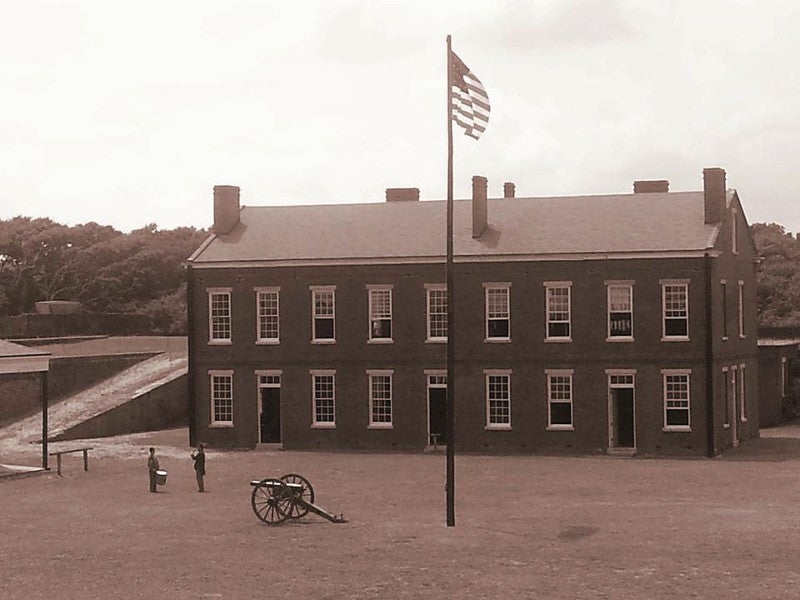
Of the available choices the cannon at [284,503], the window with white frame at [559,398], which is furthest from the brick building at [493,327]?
the cannon at [284,503]

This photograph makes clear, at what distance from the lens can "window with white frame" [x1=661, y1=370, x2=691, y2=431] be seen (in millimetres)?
38562

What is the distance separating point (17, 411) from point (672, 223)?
26.2 meters

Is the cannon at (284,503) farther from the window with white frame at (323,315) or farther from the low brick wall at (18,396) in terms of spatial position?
the low brick wall at (18,396)

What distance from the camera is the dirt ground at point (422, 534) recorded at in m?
17.9

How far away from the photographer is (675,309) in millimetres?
38812

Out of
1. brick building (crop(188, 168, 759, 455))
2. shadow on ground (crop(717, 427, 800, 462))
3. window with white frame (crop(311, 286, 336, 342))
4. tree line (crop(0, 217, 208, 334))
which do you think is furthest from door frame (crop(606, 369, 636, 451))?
tree line (crop(0, 217, 208, 334))

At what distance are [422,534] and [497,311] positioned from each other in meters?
18.6

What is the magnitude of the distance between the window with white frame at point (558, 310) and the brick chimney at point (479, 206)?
11.0 ft

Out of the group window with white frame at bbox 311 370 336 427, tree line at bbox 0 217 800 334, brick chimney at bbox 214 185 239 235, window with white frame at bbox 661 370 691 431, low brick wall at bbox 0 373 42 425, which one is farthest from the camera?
tree line at bbox 0 217 800 334

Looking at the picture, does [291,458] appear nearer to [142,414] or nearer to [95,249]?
[142,414]

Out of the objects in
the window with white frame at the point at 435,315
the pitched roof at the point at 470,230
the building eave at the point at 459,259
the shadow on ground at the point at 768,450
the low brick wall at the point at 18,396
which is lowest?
the shadow on ground at the point at 768,450

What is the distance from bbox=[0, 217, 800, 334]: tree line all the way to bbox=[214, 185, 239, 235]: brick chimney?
108 ft

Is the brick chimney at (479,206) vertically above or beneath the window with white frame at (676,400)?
above

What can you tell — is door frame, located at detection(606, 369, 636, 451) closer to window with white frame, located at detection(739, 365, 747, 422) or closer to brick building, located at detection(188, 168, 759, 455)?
brick building, located at detection(188, 168, 759, 455)
